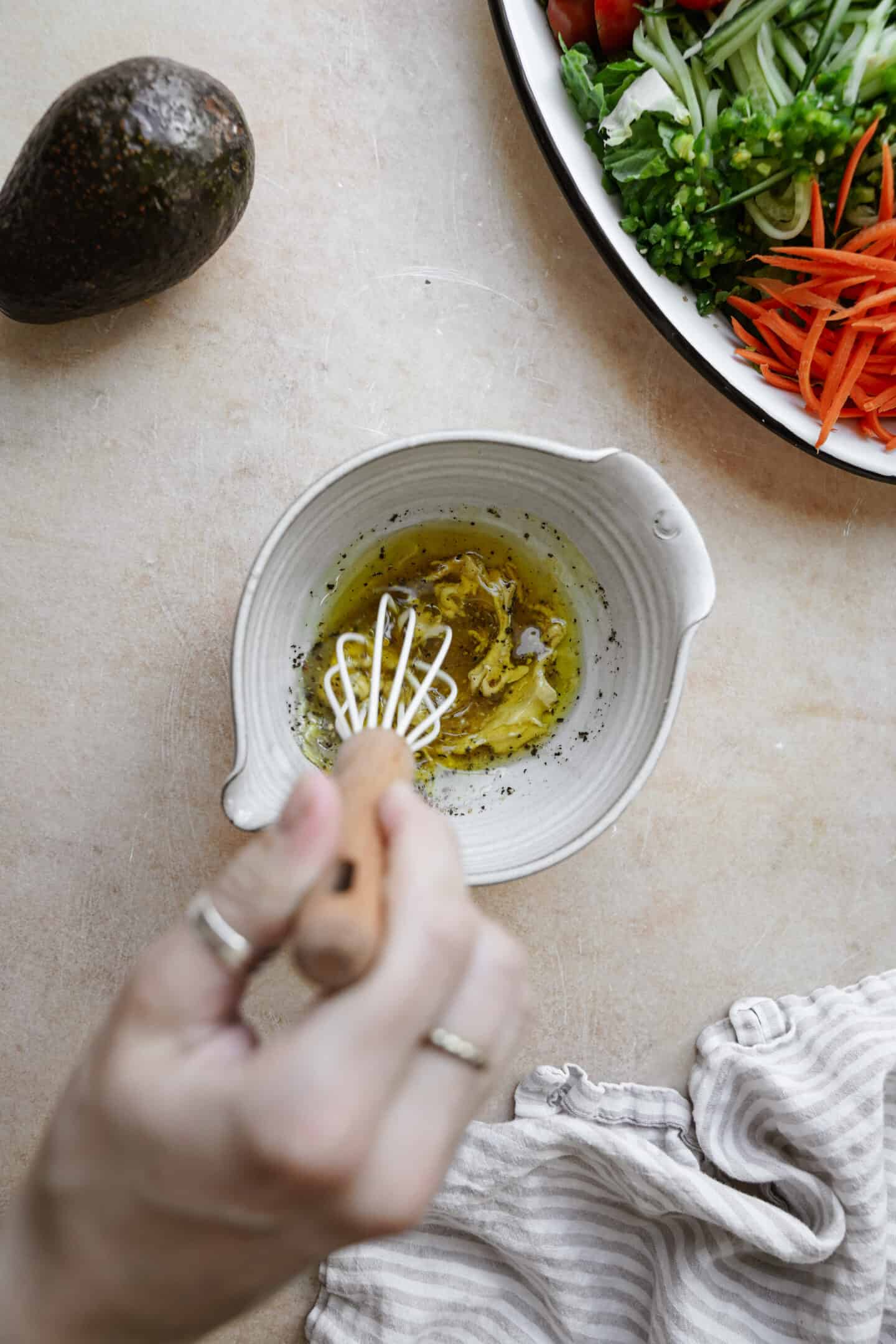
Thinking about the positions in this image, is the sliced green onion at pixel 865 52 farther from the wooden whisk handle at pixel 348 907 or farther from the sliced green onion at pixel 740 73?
the wooden whisk handle at pixel 348 907

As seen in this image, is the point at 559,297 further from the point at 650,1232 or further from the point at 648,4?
the point at 650,1232

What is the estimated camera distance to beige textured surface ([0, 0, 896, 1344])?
3.21 ft

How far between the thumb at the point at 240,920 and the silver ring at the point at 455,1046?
0.26 ft

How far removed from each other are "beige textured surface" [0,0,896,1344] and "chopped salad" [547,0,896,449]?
96mm

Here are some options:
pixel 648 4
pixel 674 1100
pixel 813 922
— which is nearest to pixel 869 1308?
pixel 674 1100

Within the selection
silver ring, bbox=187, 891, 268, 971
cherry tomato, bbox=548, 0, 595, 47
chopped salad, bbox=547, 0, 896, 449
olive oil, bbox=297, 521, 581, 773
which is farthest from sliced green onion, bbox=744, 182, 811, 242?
silver ring, bbox=187, 891, 268, 971

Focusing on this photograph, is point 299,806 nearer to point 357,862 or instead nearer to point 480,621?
point 357,862

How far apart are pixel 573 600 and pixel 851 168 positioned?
466 mm

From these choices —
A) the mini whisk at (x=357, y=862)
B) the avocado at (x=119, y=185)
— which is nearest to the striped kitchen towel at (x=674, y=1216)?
the mini whisk at (x=357, y=862)

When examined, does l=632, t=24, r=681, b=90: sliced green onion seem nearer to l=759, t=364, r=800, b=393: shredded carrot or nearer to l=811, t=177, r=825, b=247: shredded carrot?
l=811, t=177, r=825, b=247: shredded carrot

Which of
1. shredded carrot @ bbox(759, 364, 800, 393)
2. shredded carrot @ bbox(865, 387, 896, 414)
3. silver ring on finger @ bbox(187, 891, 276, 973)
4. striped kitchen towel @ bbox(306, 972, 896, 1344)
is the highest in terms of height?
silver ring on finger @ bbox(187, 891, 276, 973)

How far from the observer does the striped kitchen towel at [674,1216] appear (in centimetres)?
97

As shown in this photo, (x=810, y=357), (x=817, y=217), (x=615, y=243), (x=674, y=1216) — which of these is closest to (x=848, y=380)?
(x=810, y=357)

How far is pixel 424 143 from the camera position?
100cm
